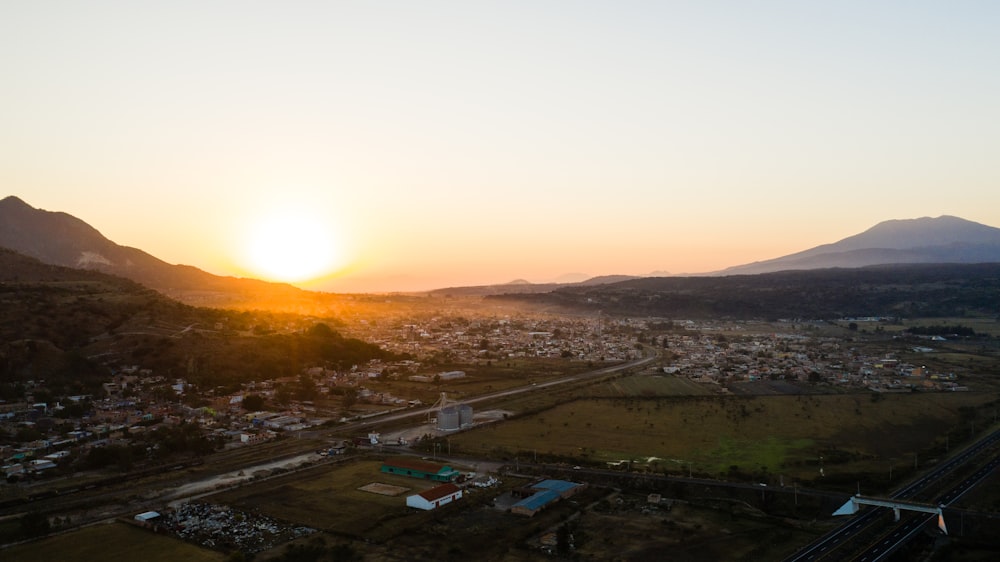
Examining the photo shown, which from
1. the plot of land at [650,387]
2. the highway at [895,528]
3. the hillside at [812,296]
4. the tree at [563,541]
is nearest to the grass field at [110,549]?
the tree at [563,541]

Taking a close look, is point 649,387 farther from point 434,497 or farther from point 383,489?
point 434,497

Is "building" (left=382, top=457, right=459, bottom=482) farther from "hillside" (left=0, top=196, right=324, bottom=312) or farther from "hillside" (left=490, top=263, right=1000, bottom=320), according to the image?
"hillside" (left=490, top=263, right=1000, bottom=320)

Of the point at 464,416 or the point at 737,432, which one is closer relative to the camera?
the point at 737,432

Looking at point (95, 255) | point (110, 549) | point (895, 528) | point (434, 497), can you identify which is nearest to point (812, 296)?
point (895, 528)

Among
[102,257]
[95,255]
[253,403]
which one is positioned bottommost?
[253,403]

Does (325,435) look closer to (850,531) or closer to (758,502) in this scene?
(758,502)

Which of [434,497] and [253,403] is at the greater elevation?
[253,403]

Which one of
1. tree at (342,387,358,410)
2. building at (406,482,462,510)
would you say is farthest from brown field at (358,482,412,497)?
tree at (342,387,358,410)
